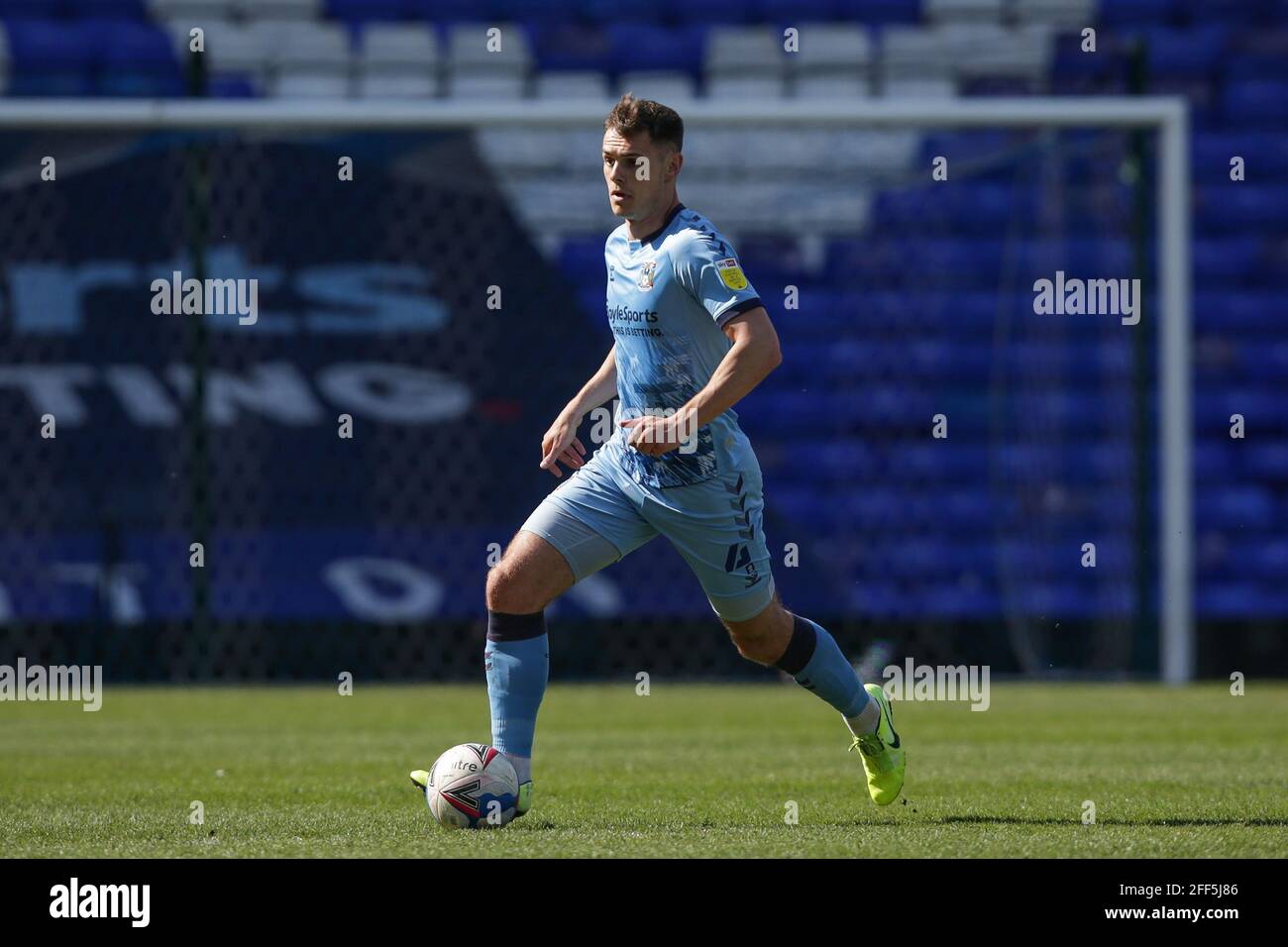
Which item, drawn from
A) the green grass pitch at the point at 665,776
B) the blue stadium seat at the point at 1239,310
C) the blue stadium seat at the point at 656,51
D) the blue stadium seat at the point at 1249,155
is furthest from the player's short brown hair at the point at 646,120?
the blue stadium seat at the point at 1249,155

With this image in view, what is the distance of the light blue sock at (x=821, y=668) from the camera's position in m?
5.60

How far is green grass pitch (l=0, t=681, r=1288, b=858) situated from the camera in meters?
4.74

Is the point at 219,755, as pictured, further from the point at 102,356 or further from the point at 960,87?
the point at 960,87

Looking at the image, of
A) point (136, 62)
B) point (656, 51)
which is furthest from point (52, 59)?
point (656, 51)

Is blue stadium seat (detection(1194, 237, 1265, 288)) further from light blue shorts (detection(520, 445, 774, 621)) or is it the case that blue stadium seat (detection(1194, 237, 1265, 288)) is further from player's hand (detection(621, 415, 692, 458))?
player's hand (detection(621, 415, 692, 458))

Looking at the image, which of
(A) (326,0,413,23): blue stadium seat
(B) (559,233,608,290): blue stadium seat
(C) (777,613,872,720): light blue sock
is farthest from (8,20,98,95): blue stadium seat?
(C) (777,613,872,720): light blue sock

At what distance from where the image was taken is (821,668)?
18.4ft

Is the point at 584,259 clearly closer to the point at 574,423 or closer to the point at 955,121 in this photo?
the point at 955,121

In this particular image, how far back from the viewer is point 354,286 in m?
12.4

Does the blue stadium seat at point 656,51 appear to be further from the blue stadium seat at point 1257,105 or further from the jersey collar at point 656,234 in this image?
the jersey collar at point 656,234

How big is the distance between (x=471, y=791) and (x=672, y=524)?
3.19ft

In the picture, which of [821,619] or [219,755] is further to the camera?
Result: [821,619]
